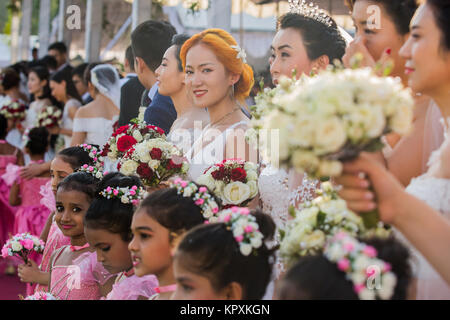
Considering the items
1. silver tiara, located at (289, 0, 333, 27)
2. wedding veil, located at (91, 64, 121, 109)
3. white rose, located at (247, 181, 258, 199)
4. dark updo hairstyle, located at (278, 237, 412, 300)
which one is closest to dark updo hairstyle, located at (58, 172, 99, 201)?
white rose, located at (247, 181, 258, 199)

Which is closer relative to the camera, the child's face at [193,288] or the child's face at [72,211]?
the child's face at [193,288]

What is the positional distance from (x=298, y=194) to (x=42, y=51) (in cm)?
1522

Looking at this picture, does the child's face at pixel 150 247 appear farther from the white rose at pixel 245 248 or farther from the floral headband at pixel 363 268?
the floral headband at pixel 363 268

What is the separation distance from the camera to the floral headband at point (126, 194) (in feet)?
10.4

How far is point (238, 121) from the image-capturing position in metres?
3.51

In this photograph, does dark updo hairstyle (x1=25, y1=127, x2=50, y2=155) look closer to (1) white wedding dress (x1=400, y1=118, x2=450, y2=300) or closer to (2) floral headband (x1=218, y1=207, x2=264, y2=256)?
(2) floral headband (x1=218, y1=207, x2=264, y2=256)

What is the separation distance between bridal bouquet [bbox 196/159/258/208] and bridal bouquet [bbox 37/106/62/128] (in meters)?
4.91

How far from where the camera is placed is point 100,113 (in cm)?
588

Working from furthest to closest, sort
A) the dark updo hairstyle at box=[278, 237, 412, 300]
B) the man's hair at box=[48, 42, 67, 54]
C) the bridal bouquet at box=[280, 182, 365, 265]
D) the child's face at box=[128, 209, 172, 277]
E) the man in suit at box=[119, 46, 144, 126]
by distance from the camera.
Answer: the man's hair at box=[48, 42, 67, 54] < the man in suit at box=[119, 46, 144, 126] < the child's face at box=[128, 209, 172, 277] < the bridal bouquet at box=[280, 182, 365, 265] < the dark updo hairstyle at box=[278, 237, 412, 300]

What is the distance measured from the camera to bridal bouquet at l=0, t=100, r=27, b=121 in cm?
859

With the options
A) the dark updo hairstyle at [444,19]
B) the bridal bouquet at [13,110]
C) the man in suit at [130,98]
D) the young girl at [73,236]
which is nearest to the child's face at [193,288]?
the dark updo hairstyle at [444,19]

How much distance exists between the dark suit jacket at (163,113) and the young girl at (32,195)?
7.88 ft

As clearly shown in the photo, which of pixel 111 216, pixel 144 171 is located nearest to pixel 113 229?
pixel 111 216

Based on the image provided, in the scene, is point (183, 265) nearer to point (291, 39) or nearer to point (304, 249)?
point (304, 249)
